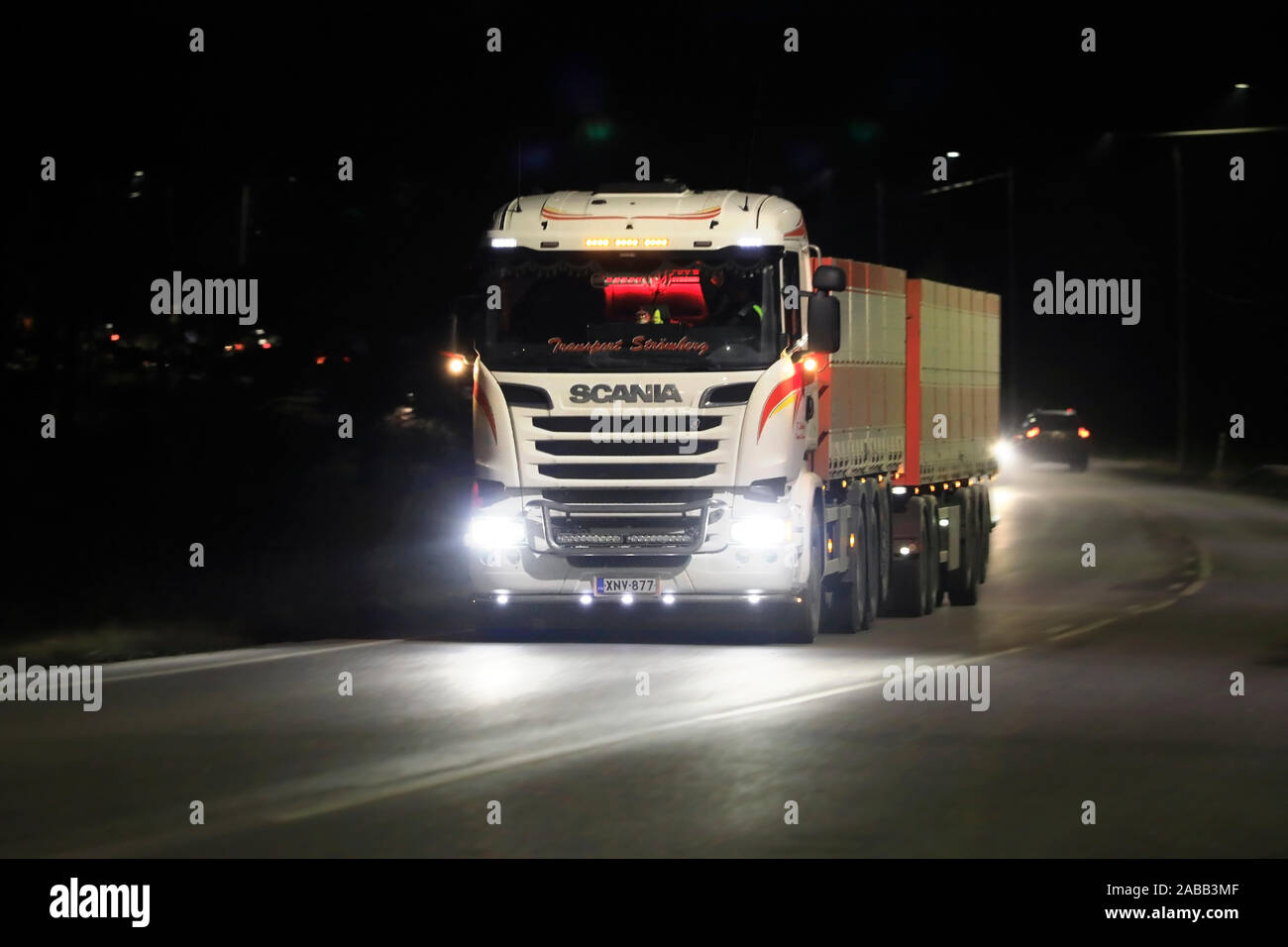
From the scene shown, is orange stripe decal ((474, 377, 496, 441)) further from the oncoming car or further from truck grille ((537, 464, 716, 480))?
the oncoming car

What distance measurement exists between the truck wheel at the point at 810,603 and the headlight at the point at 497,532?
2206 millimetres

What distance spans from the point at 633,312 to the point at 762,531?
1.97 metres

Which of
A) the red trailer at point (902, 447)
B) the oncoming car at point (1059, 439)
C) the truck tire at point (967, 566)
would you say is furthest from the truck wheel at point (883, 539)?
the oncoming car at point (1059, 439)

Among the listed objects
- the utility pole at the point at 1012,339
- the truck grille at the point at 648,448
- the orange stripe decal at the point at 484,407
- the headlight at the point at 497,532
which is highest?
the utility pole at the point at 1012,339

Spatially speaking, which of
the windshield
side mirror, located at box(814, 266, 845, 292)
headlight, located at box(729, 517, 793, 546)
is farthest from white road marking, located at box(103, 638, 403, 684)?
side mirror, located at box(814, 266, 845, 292)

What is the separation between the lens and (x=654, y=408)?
18062mm

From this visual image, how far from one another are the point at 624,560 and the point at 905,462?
4.88 metres

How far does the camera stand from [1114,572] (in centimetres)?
2798

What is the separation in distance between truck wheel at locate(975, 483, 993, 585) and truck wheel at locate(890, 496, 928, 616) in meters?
3.43

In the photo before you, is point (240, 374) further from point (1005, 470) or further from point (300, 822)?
point (1005, 470)

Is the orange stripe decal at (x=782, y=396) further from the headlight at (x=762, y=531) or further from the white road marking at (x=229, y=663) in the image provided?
the white road marking at (x=229, y=663)

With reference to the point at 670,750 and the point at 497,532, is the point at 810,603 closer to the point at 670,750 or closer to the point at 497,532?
the point at 497,532

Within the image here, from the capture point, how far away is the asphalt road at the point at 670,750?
9.88m

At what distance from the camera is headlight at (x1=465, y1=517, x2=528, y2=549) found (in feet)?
60.4
